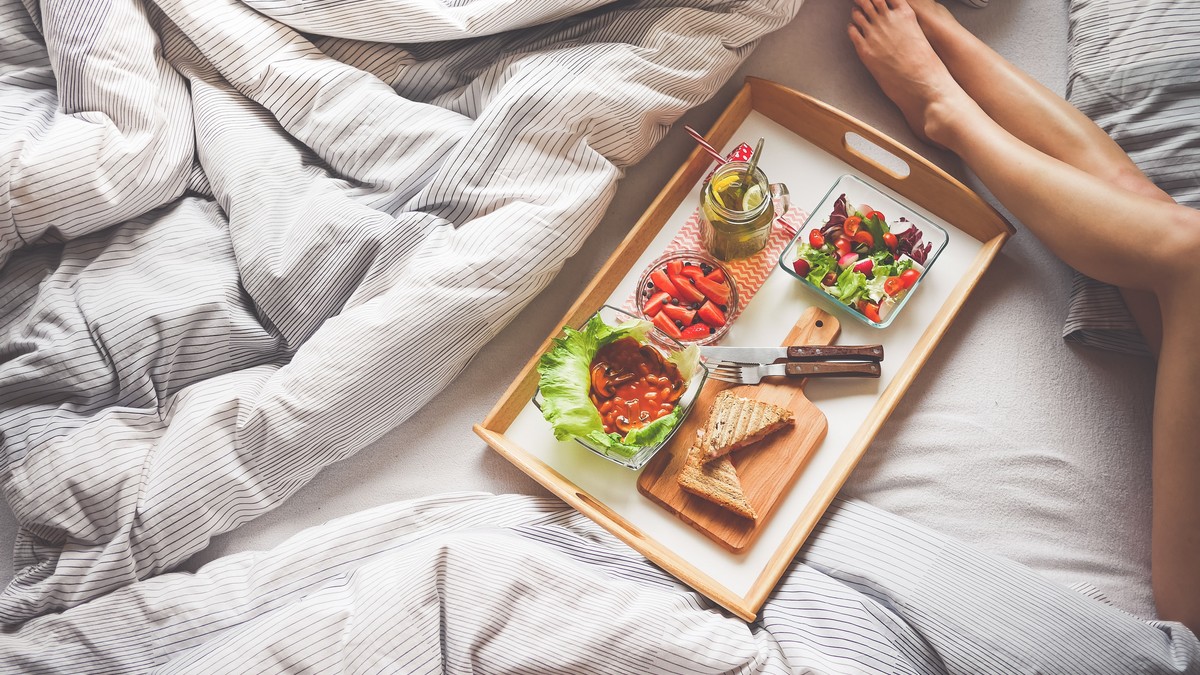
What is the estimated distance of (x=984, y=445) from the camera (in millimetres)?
1147

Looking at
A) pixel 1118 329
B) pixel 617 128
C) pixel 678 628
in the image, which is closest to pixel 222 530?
pixel 678 628

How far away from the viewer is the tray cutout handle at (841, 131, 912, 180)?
1.25 metres

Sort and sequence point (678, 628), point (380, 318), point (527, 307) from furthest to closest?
point (527, 307) → point (380, 318) → point (678, 628)

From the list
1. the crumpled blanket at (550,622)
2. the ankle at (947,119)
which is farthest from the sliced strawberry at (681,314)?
the ankle at (947,119)

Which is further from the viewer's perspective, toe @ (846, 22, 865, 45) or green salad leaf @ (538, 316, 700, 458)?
toe @ (846, 22, 865, 45)

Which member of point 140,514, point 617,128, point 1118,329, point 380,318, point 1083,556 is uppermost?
point 1118,329

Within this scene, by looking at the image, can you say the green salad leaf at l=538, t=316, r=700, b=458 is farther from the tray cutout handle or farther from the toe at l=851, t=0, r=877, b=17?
the toe at l=851, t=0, r=877, b=17

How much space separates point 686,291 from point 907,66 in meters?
0.54

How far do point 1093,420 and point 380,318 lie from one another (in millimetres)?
1047

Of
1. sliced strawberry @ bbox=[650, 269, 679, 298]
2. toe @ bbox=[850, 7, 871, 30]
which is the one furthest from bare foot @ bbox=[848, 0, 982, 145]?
sliced strawberry @ bbox=[650, 269, 679, 298]

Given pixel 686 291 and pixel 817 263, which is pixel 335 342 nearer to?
pixel 686 291

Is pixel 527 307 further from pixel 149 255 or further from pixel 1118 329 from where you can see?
pixel 1118 329

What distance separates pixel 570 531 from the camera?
112 cm

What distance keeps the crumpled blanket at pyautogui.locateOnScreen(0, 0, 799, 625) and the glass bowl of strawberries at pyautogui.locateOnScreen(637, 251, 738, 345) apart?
14 cm
